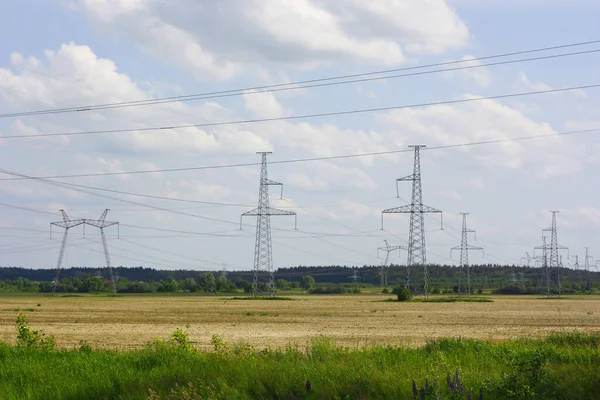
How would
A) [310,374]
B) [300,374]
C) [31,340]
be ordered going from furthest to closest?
[31,340], [300,374], [310,374]

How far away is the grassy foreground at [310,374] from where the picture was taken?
14.4 meters

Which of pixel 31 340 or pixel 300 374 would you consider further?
pixel 31 340

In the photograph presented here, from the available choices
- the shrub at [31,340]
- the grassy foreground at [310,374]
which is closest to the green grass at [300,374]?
the grassy foreground at [310,374]

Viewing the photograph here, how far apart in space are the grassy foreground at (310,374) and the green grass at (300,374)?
0.8 inches

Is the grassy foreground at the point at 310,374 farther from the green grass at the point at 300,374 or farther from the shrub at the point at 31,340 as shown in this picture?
the shrub at the point at 31,340

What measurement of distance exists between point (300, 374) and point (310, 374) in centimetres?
29

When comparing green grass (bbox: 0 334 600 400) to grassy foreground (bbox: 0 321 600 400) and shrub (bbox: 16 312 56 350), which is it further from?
shrub (bbox: 16 312 56 350)

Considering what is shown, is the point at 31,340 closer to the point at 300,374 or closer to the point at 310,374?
the point at 300,374

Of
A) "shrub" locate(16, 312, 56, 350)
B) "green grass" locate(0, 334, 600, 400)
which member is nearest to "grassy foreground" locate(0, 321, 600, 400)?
"green grass" locate(0, 334, 600, 400)

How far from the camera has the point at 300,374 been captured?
16125 mm

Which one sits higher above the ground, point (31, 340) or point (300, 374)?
point (300, 374)

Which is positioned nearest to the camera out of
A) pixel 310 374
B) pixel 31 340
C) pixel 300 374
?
pixel 310 374

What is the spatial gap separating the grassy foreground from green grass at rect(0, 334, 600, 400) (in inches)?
0.8

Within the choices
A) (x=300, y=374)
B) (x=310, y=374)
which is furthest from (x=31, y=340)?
(x=310, y=374)
